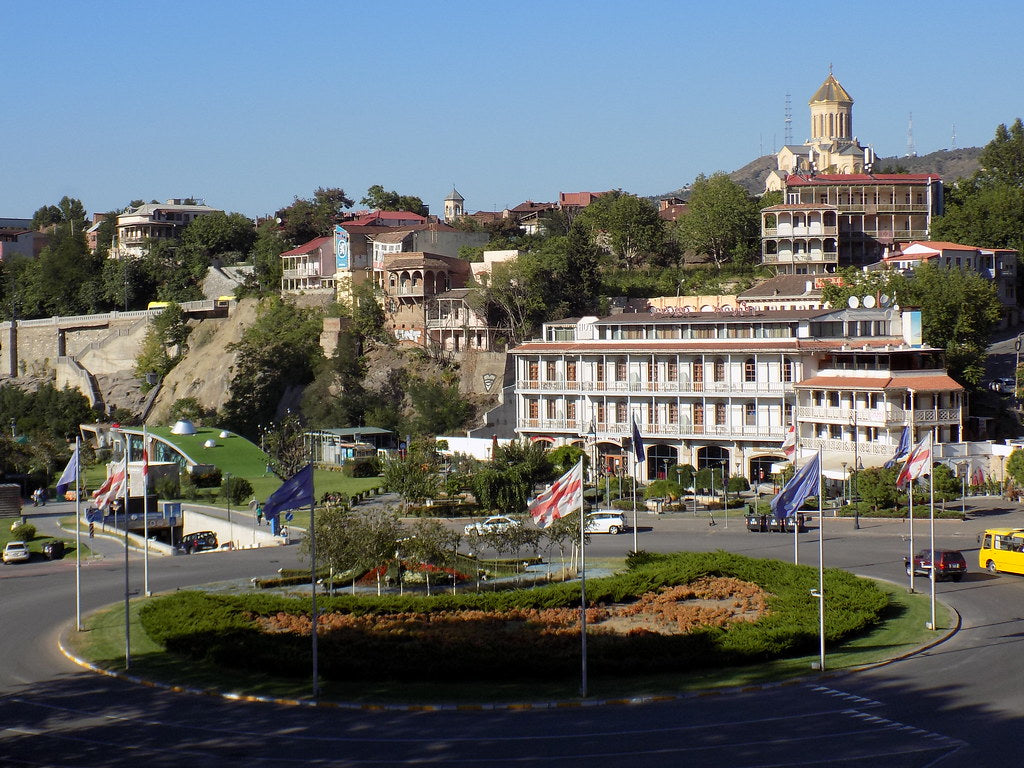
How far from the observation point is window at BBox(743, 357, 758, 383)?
61.0 metres

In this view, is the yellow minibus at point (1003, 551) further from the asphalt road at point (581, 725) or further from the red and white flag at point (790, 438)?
the red and white flag at point (790, 438)

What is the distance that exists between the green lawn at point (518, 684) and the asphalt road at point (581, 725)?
0.67m

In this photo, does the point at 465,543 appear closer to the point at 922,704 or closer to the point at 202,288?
the point at 922,704

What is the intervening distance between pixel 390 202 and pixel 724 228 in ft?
144

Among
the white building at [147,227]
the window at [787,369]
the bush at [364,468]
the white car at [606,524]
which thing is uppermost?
the white building at [147,227]

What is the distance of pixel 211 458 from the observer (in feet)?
232

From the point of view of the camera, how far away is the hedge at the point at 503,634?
27.3 meters

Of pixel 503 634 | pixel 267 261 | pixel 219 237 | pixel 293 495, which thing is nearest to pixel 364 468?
pixel 503 634

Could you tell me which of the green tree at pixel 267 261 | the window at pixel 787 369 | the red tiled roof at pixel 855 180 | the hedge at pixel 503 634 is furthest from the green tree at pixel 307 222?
the hedge at pixel 503 634

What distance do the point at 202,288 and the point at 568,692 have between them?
97260 millimetres

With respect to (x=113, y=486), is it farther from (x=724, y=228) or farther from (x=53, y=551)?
(x=724, y=228)

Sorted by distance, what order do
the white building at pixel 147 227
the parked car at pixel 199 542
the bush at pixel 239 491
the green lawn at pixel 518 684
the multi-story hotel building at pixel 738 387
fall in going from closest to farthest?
the green lawn at pixel 518 684
the parked car at pixel 199 542
the multi-story hotel building at pixel 738 387
the bush at pixel 239 491
the white building at pixel 147 227

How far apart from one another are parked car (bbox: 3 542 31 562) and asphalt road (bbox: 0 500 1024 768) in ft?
56.7

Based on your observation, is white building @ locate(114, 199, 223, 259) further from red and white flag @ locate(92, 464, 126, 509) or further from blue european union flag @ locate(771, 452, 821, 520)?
blue european union flag @ locate(771, 452, 821, 520)
